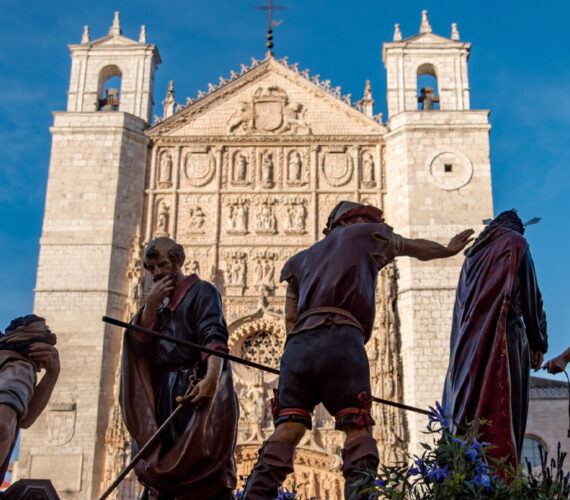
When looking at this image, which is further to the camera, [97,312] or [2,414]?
[97,312]

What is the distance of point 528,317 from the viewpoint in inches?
162

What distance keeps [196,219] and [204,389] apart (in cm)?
1337

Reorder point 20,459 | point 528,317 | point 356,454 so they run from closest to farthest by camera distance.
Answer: point 356,454 → point 528,317 → point 20,459

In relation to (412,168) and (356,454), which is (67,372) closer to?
(412,168)

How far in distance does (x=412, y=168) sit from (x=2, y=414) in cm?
1356

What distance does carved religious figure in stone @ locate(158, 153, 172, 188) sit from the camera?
1748cm

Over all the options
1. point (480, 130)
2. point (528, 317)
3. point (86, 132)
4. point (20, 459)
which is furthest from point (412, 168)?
point (528, 317)

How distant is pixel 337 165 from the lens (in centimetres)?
1761

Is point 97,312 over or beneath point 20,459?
over

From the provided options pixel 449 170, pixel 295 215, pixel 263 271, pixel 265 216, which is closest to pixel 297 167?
pixel 295 215

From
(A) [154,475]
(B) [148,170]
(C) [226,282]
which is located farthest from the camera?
(B) [148,170]

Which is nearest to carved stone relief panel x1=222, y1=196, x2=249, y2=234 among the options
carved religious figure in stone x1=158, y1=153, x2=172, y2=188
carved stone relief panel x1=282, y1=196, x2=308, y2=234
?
carved stone relief panel x1=282, y1=196, x2=308, y2=234

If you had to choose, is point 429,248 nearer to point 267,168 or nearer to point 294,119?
point 267,168

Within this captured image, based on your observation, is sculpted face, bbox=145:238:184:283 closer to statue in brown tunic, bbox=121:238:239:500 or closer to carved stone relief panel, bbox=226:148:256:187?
statue in brown tunic, bbox=121:238:239:500
